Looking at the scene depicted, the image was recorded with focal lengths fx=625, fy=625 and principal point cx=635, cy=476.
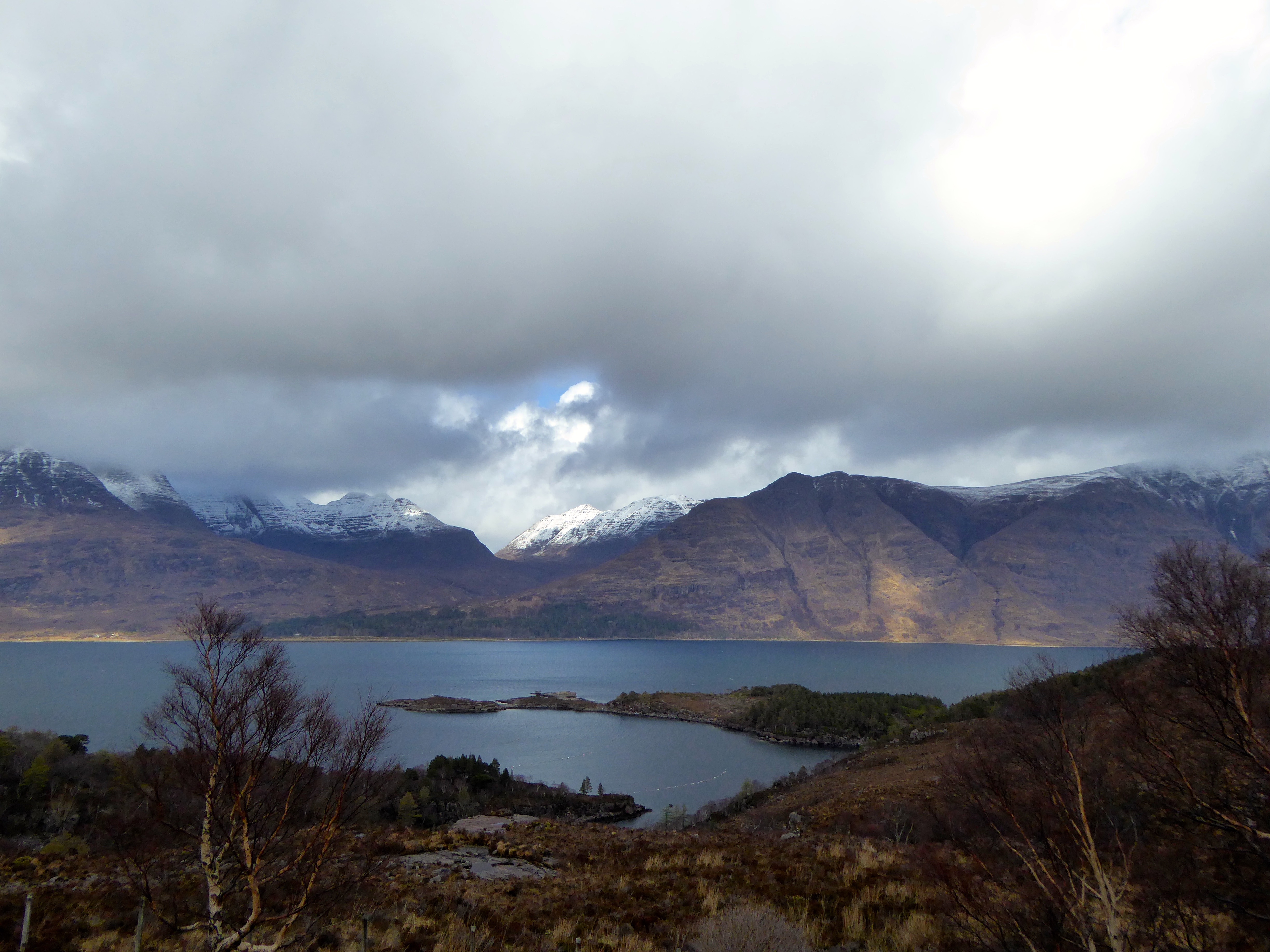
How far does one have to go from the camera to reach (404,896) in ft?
35.3

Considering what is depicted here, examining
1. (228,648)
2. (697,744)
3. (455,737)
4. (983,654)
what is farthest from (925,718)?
(983,654)

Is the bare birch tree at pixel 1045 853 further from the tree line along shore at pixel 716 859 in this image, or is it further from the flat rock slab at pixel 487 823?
the flat rock slab at pixel 487 823

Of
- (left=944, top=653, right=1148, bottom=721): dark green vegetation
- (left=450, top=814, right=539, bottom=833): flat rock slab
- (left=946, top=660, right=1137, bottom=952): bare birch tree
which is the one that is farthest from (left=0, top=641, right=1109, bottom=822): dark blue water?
(left=946, top=660, right=1137, bottom=952): bare birch tree

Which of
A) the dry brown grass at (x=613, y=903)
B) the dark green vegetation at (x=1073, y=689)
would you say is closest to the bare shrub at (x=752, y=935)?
the dry brown grass at (x=613, y=903)

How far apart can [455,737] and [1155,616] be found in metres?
70.8

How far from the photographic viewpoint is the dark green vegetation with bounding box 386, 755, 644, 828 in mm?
34406

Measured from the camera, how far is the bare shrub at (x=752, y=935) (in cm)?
623

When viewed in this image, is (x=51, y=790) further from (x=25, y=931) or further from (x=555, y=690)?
(x=555, y=690)

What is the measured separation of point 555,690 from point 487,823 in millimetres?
96856

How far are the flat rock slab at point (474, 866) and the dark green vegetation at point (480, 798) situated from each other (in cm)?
1577

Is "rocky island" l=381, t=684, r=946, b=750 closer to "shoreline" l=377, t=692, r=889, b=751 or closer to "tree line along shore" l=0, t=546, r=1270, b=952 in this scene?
"shoreline" l=377, t=692, r=889, b=751

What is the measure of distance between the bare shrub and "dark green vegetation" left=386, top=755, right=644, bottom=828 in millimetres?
25454

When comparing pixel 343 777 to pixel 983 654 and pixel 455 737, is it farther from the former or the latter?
pixel 983 654

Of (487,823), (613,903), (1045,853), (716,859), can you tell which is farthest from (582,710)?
(1045,853)
